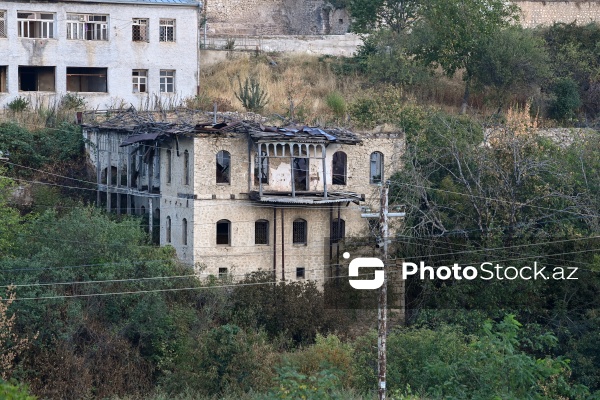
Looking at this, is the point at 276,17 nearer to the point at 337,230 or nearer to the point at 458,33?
the point at 458,33

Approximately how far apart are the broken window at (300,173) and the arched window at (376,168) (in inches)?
77.0

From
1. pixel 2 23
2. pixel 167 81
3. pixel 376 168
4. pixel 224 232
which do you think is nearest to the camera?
pixel 224 232

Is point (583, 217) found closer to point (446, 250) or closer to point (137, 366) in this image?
point (446, 250)

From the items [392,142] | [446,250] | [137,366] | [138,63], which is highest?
[138,63]

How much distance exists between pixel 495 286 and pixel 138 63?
50.4 ft

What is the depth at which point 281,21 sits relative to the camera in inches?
2141

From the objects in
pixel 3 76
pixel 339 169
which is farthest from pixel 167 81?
pixel 339 169

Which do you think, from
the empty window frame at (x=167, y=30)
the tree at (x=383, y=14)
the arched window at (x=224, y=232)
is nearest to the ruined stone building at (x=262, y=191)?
the arched window at (x=224, y=232)

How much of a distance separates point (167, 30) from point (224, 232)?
1197 centimetres

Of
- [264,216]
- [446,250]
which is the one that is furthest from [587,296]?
[264,216]

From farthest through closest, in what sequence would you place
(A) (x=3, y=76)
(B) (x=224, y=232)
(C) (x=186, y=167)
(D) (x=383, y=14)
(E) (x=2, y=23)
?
(D) (x=383, y=14) → (A) (x=3, y=76) → (E) (x=2, y=23) → (C) (x=186, y=167) → (B) (x=224, y=232)

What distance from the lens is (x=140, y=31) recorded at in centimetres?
4091

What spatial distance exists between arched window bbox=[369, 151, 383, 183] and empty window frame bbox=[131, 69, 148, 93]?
11.0 metres

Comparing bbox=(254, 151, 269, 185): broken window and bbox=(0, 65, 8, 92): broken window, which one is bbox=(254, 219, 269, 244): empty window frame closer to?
bbox=(254, 151, 269, 185): broken window
